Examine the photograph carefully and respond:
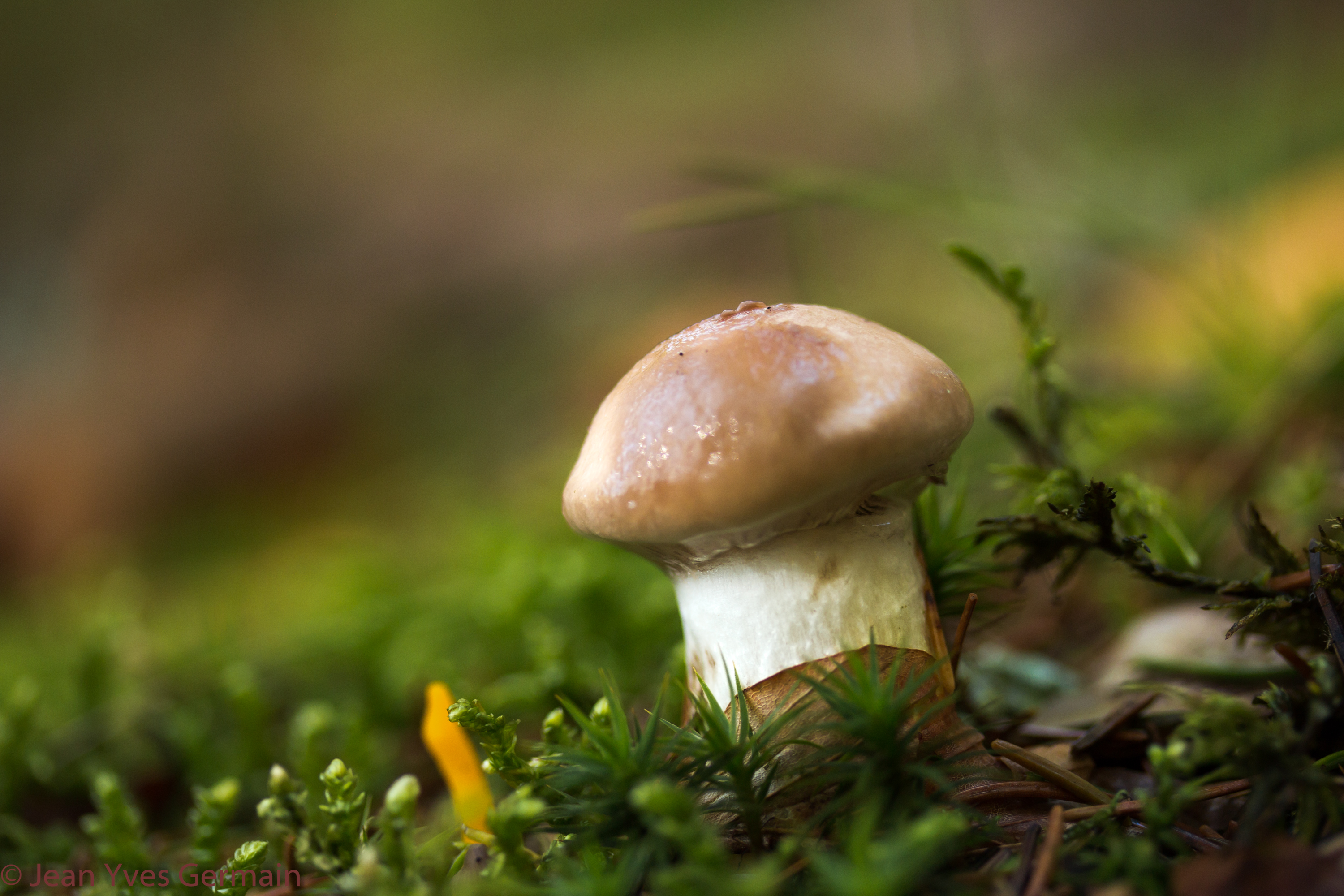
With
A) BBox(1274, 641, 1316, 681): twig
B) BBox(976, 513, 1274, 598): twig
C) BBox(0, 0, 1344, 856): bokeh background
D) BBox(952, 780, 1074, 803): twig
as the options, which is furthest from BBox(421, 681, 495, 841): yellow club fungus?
BBox(1274, 641, 1316, 681): twig

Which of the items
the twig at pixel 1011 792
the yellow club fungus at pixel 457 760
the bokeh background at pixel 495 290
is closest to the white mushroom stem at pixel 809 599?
the twig at pixel 1011 792

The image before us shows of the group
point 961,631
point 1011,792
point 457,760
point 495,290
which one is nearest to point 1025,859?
point 1011,792

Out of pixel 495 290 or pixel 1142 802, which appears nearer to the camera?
pixel 1142 802

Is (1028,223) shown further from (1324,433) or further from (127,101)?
(127,101)

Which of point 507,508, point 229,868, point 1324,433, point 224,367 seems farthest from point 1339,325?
point 224,367

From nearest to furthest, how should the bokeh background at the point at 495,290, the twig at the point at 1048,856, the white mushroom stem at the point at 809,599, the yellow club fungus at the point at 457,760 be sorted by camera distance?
1. the twig at the point at 1048,856
2. the white mushroom stem at the point at 809,599
3. the yellow club fungus at the point at 457,760
4. the bokeh background at the point at 495,290

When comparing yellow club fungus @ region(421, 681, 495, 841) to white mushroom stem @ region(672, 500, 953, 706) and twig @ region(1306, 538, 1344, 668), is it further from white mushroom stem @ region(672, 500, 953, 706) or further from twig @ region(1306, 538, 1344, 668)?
twig @ region(1306, 538, 1344, 668)

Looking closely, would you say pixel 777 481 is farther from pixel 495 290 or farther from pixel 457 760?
pixel 495 290

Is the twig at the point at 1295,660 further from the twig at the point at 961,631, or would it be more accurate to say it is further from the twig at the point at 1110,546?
the twig at the point at 961,631
